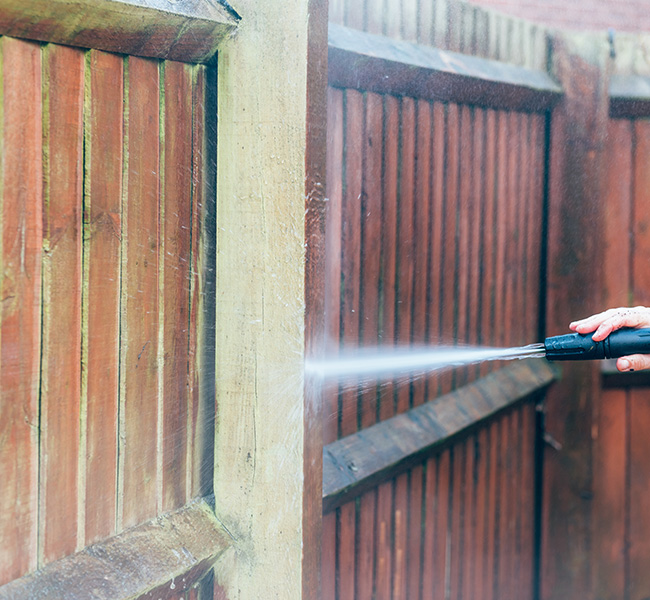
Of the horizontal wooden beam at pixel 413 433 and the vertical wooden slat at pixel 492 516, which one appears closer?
the horizontal wooden beam at pixel 413 433

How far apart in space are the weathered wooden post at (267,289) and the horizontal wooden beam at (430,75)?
1.99 feet

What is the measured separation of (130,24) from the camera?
1.16m

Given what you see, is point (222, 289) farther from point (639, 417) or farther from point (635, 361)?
point (639, 417)

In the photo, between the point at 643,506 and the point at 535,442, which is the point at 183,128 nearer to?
the point at 535,442

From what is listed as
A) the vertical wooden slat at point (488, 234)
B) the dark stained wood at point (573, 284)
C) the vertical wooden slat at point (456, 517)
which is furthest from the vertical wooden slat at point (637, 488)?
the vertical wooden slat at point (456, 517)

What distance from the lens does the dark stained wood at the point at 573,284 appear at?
3504 millimetres

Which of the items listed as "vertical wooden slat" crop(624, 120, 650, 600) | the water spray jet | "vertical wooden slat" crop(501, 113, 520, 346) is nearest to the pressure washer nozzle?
the water spray jet

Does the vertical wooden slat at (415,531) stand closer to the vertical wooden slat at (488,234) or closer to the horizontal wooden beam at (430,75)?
the vertical wooden slat at (488,234)

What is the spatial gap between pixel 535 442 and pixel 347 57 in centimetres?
252

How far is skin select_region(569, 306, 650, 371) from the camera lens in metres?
1.85

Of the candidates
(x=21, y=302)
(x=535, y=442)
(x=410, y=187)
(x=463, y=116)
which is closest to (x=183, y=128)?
(x=21, y=302)

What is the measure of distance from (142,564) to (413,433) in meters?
1.41

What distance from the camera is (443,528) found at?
9.43 feet

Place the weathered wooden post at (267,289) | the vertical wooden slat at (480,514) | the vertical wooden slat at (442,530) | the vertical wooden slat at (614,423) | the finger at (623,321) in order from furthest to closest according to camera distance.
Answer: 1. the vertical wooden slat at (614,423)
2. the vertical wooden slat at (480,514)
3. the vertical wooden slat at (442,530)
4. the finger at (623,321)
5. the weathered wooden post at (267,289)
